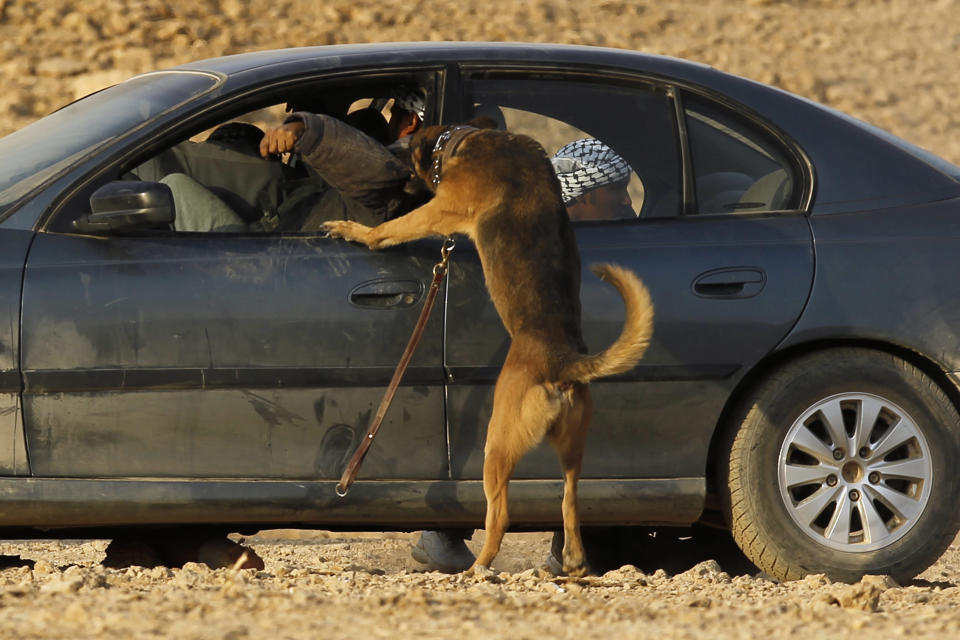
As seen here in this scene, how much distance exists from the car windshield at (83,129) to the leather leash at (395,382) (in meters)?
0.97

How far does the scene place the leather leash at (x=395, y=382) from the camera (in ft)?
14.4

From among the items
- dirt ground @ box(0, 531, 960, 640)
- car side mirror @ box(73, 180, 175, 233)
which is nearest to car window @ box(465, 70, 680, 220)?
car side mirror @ box(73, 180, 175, 233)

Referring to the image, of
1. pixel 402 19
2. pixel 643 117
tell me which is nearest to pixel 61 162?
pixel 643 117

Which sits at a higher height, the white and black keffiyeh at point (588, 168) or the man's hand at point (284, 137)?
the man's hand at point (284, 137)

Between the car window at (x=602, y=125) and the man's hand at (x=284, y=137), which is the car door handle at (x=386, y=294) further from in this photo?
the car window at (x=602, y=125)

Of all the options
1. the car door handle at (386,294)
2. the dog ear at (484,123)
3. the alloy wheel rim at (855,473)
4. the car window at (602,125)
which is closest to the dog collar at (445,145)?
the dog ear at (484,123)

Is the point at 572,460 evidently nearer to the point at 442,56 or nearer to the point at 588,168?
the point at 588,168

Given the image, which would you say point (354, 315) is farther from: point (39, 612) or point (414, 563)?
point (414, 563)

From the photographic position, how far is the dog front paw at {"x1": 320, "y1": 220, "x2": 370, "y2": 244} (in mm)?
4449

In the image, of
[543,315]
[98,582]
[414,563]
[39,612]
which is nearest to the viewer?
[39,612]

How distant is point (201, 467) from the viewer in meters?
4.39

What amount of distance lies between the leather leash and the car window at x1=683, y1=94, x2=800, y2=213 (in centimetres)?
92

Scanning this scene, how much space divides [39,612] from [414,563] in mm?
2629

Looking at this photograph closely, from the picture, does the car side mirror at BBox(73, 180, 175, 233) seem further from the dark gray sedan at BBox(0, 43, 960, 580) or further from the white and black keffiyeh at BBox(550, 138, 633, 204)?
the white and black keffiyeh at BBox(550, 138, 633, 204)
